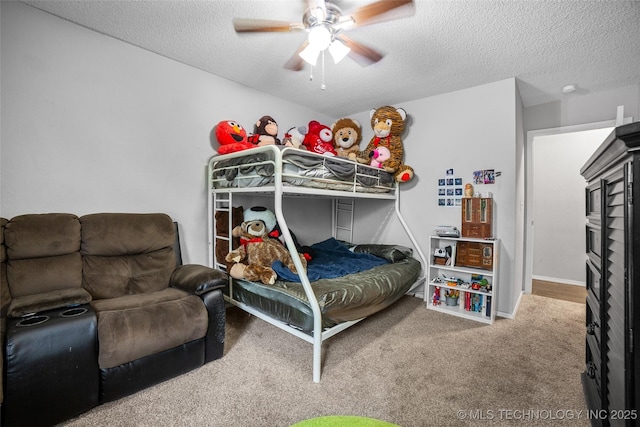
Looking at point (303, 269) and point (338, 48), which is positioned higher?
point (338, 48)

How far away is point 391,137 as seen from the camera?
3314 millimetres

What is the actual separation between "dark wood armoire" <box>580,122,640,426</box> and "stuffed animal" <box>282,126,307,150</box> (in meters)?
2.38

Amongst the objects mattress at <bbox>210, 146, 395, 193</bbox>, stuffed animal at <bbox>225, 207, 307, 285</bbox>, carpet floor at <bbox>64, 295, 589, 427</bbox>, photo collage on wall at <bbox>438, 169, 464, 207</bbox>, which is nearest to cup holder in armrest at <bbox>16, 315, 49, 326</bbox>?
carpet floor at <bbox>64, 295, 589, 427</bbox>

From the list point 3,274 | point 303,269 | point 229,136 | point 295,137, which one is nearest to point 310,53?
point 229,136

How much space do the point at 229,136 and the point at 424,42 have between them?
189 centimetres

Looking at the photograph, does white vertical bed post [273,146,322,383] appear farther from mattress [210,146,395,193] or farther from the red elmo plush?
the red elmo plush

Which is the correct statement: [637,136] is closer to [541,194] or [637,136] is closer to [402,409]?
[402,409]

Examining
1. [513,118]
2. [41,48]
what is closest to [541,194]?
[513,118]

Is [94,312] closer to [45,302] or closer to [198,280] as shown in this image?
[45,302]

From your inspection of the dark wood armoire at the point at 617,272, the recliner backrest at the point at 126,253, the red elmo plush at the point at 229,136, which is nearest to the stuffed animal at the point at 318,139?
the red elmo plush at the point at 229,136

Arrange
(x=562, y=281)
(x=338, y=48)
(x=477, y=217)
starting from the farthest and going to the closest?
(x=562, y=281), (x=477, y=217), (x=338, y=48)

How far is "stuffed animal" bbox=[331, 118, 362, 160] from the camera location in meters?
3.55

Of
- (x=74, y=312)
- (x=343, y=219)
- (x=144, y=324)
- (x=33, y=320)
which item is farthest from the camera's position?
(x=343, y=219)

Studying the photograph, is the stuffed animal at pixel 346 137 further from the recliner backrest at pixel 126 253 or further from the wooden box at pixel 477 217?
the recliner backrest at pixel 126 253
